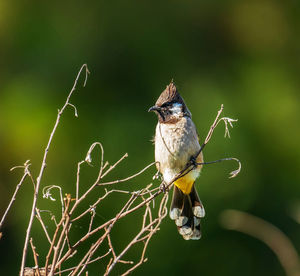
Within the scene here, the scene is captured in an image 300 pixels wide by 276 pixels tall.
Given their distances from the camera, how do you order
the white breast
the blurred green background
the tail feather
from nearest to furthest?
the white breast, the tail feather, the blurred green background

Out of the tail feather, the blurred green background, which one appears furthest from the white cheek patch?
the blurred green background

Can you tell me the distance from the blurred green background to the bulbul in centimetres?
378

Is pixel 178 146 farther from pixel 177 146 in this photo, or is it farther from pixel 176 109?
pixel 176 109

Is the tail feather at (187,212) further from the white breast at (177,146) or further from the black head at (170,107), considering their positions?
the black head at (170,107)

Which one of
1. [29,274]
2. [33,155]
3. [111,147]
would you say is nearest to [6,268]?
[33,155]

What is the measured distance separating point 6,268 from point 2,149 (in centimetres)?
179

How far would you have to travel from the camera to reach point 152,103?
10.3 meters

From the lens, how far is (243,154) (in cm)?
1007

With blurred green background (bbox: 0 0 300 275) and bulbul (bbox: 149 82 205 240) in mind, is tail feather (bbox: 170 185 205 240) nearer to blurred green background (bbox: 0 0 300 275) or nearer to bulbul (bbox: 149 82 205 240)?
bulbul (bbox: 149 82 205 240)

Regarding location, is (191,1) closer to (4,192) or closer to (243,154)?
(243,154)

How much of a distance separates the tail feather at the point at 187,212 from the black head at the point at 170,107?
1.96ft

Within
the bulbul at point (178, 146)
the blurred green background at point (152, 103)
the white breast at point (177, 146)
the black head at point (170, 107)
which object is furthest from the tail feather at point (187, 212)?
the blurred green background at point (152, 103)

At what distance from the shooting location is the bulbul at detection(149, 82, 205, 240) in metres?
4.52

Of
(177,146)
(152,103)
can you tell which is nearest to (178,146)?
(177,146)
